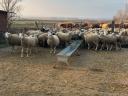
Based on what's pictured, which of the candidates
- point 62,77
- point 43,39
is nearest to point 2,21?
point 43,39

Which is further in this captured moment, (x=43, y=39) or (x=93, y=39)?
(x=93, y=39)

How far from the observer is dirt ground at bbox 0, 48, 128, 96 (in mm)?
10469

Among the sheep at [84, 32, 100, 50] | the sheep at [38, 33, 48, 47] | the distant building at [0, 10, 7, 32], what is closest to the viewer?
the sheep at [38, 33, 48, 47]

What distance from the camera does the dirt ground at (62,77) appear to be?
10469mm

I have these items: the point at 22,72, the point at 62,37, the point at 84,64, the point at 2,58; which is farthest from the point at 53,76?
the point at 62,37

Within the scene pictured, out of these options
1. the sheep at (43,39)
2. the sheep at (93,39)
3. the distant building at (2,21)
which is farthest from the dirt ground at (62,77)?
the distant building at (2,21)

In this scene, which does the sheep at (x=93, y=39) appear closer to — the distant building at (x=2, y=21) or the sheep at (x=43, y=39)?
the sheep at (x=43, y=39)

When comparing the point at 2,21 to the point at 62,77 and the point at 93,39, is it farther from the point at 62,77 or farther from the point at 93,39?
the point at 62,77

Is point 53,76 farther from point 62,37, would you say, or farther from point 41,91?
point 62,37

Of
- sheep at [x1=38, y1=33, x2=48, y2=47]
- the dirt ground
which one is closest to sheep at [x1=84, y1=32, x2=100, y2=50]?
sheep at [x1=38, y1=33, x2=48, y2=47]

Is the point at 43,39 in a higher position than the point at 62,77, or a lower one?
higher

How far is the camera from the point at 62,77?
Result: 12.8 meters

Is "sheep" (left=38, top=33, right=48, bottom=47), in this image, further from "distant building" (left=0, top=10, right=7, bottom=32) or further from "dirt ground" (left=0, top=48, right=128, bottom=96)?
"distant building" (left=0, top=10, right=7, bottom=32)

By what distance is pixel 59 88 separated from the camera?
1085cm
